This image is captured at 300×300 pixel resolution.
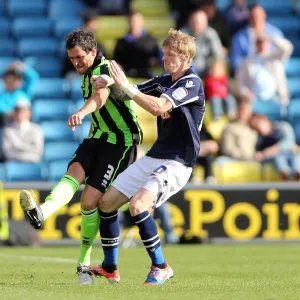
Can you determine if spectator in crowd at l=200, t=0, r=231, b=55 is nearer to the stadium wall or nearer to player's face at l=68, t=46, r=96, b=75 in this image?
the stadium wall

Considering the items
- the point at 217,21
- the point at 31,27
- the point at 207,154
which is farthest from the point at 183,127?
the point at 31,27

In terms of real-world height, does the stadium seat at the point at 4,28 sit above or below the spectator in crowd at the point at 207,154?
above

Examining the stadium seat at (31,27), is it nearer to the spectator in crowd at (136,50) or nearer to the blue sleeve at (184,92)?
the spectator in crowd at (136,50)

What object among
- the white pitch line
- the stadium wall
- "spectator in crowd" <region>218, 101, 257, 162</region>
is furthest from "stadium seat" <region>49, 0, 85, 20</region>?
the white pitch line

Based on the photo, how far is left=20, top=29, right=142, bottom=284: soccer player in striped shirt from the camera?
26.7 ft

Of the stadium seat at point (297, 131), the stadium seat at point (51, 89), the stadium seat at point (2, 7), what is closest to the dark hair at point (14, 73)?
the stadium seat at point (51, 89)

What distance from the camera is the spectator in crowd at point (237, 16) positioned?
1792 centimetres

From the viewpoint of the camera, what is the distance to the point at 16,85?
1622 centimetres

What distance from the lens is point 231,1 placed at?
18891mm

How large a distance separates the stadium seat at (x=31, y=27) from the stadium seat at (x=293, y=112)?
466 cm

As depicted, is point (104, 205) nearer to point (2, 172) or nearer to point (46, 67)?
point (2, 172)

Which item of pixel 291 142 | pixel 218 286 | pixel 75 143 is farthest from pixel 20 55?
pixel 218 286

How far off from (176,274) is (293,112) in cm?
845

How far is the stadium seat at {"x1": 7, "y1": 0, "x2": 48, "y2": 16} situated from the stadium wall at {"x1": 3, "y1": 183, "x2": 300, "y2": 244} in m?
5.94
